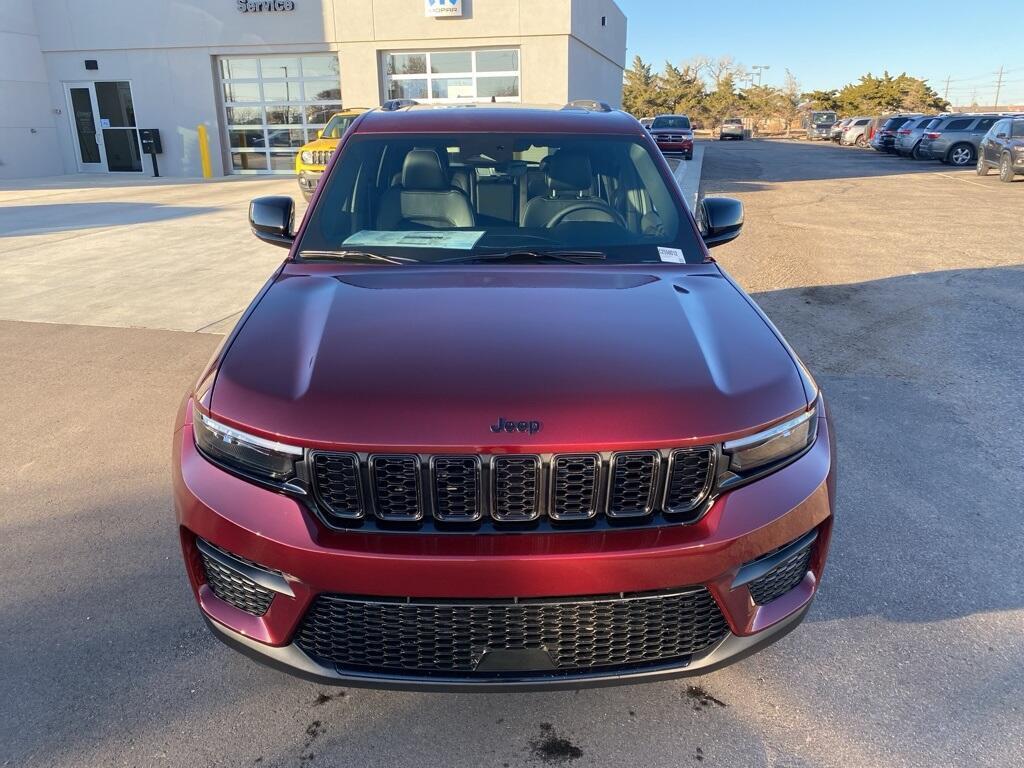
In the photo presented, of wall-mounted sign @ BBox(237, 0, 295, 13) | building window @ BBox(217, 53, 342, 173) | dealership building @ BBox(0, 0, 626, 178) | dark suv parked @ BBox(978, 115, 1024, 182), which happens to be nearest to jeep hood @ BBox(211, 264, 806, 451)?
dealership building @ BBox(0, 0, 626, 178)

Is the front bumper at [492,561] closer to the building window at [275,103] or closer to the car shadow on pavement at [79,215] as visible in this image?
the car shadow on pavement at [79,215]

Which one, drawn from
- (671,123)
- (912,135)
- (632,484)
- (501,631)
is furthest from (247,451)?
(912,135)

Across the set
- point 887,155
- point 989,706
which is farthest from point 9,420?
point 887,155

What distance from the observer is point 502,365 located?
2.17m

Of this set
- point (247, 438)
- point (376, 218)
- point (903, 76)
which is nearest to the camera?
Answer: point (247, 438)

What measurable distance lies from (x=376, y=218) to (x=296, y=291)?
76 cm

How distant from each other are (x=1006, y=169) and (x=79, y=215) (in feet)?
73.5

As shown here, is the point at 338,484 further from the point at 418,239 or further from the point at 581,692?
the point at 418,239

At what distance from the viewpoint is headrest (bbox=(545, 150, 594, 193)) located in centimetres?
358

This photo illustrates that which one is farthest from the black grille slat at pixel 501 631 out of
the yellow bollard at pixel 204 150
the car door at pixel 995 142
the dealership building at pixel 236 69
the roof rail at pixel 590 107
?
the yellow bollard at pixel 204 150

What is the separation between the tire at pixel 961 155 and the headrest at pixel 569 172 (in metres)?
29.2

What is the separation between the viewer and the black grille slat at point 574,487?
200 cm

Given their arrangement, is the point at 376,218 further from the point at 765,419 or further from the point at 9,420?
the point at 9,420

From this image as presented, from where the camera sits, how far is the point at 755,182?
68.5ft
